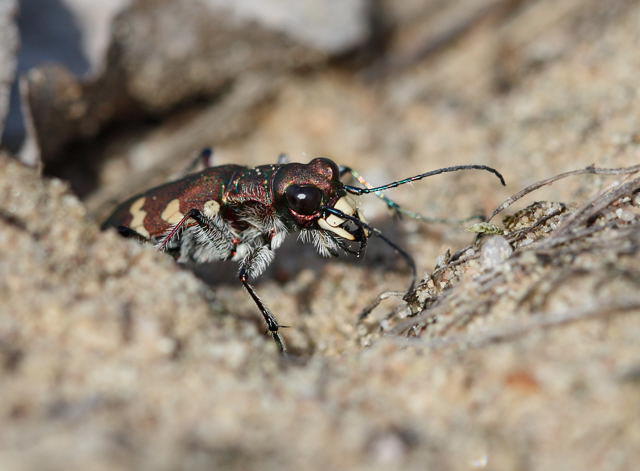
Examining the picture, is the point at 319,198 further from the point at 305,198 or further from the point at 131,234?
the point at 131,234

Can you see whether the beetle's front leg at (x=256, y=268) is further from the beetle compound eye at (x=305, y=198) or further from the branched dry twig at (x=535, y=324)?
the branched dry twig at (x=535, y=324)

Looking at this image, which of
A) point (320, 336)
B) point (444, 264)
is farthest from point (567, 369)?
point (320, 336)

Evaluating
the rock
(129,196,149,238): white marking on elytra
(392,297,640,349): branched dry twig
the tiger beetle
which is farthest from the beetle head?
the rock

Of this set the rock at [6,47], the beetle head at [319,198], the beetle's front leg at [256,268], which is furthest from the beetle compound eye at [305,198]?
the rock at [6,47]

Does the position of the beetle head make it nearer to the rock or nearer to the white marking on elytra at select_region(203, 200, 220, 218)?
the white marking on elytra at select_region(203, 200, 220, 218)

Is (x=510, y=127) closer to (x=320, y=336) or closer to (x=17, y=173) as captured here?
(x=320, y=336)

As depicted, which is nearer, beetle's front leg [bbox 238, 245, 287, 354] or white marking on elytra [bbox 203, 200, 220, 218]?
beetle's front leg [bbox 238, 245, 287, 354]

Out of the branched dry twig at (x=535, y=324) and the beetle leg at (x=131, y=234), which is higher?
the beetle leg at (x=131, y=234)

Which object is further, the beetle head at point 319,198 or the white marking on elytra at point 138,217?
the white marking on elytra at point 138,217
